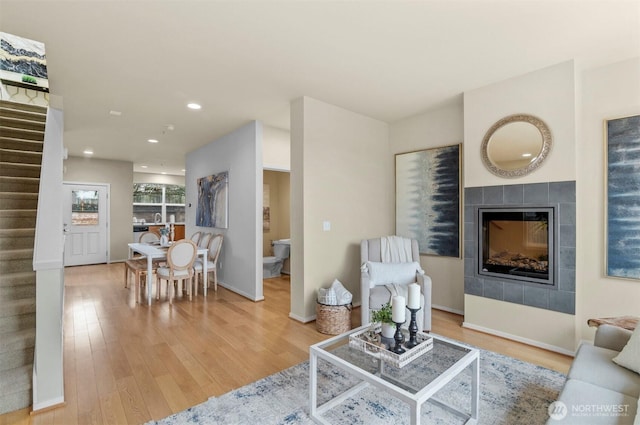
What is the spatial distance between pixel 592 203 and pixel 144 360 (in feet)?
13.9

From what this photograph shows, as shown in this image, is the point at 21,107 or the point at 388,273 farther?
the point at 21,107

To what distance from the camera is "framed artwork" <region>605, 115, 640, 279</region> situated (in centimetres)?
259

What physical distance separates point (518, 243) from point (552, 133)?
108 centimetres

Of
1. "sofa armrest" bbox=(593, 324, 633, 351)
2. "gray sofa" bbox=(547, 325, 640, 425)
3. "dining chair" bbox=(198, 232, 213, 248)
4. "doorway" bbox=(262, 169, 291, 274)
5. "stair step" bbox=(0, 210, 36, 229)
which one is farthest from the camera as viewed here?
"doorway" bbox=(262, 169, 291, 274)

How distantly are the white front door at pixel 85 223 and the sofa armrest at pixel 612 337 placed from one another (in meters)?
9.00

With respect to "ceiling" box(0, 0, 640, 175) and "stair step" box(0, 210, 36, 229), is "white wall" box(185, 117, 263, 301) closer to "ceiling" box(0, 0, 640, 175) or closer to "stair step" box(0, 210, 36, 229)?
"ceiling" box(0, 0, 640, 175)

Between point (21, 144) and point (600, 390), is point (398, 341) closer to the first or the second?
point (600, 390)

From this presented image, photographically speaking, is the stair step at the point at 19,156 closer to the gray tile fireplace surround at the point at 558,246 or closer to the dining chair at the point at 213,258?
the dining chair at the point at 213,258

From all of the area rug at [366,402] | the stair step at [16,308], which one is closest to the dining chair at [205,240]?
the stair step at [16,308]

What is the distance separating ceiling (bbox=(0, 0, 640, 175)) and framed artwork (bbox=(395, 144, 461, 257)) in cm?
75

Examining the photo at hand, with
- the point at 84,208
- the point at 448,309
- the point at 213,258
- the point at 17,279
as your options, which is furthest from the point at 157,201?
the point at 448,309

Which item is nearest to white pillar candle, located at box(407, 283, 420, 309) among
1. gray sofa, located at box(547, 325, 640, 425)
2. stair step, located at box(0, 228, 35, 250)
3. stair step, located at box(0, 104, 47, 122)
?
gray sofa, located at box(547, 325, 640, 425)

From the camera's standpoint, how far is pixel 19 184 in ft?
10.9

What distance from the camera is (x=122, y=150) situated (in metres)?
6.45
